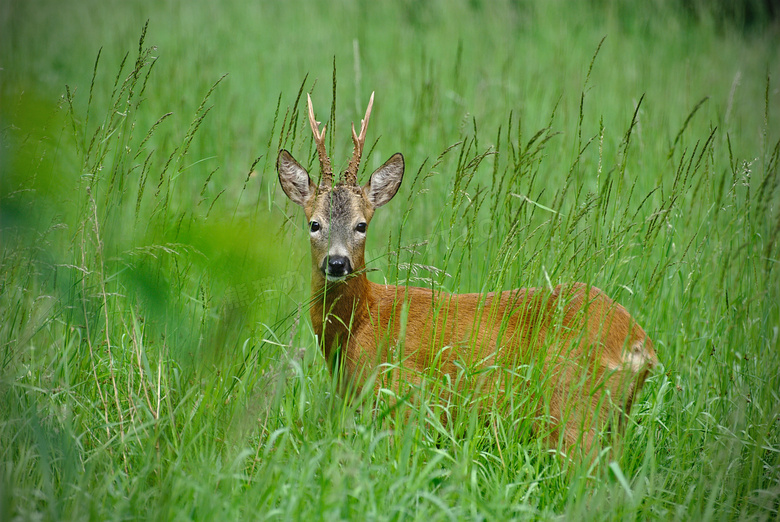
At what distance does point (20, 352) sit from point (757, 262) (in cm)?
326

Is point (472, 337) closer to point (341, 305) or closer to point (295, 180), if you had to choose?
point (341, 305)

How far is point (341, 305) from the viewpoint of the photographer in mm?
3631

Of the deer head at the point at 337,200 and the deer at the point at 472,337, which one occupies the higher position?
the deer head at the point at 337,200

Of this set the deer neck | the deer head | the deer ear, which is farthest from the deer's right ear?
the deer neck

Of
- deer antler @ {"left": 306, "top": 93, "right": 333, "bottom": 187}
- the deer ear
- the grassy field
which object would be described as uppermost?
deer antler @ {"left": 306, "top": 93, "right": 333, "bottom": 187}

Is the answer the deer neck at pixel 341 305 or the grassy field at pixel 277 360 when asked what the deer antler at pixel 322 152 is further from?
the deer neck at pixel 341 305

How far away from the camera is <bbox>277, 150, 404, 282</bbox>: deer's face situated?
11.3 ft

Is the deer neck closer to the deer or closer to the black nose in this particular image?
the deer

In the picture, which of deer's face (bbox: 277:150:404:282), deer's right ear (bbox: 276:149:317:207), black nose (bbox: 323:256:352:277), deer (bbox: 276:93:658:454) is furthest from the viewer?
deer's right ear (bbox: 276:149:317:207)

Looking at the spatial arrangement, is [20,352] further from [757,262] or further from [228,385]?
[757,262]

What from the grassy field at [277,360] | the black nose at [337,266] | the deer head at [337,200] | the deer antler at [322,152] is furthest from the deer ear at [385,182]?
the black nose at [337,266]

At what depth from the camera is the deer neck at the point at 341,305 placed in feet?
11.6

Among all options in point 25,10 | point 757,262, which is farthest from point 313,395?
point 25,10

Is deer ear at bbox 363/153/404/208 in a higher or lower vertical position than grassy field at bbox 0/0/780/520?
higher
